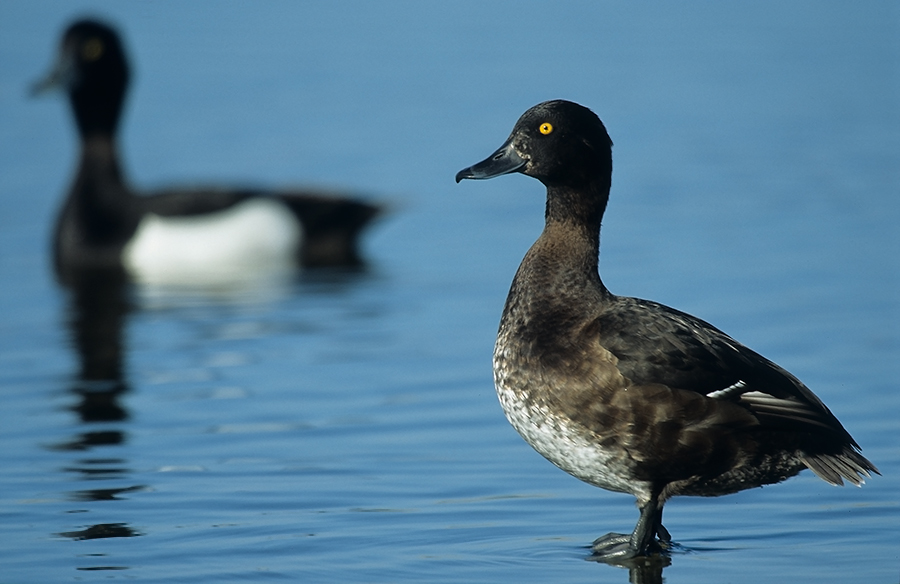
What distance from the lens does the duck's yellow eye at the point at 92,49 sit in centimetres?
1283

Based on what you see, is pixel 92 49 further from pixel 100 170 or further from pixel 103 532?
pixel 103 532

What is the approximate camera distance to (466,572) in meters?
5.09

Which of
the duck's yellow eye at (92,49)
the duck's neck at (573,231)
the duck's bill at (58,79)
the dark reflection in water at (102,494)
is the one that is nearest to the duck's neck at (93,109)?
the duck's bill at (58,79)

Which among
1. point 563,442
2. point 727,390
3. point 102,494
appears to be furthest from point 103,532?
point 727,390

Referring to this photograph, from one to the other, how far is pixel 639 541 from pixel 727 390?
65 cm

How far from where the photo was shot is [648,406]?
501 centimetres

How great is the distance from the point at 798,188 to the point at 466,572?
898 cm

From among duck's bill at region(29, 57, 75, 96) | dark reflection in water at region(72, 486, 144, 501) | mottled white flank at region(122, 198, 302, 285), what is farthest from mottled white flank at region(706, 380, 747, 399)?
duck's bill at region(29, 57, 75, 96)

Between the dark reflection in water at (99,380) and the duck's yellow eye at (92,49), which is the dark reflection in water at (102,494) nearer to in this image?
the dark reflection in water at (99,380)

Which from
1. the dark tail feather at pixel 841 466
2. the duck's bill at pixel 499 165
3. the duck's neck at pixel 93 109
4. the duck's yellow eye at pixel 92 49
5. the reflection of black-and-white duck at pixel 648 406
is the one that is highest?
the duck's yellow eye at pixel 92 49

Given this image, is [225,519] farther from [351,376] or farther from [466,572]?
[351,376]

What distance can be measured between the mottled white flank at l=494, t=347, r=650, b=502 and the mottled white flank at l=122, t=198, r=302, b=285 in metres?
6.65

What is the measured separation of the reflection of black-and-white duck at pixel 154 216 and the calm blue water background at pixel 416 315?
0.54m

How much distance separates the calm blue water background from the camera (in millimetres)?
5465
